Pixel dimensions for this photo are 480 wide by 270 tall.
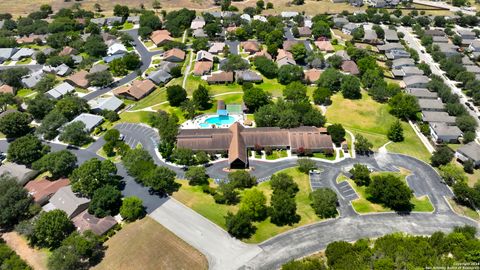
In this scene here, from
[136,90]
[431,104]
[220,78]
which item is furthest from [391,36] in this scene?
[136,90]

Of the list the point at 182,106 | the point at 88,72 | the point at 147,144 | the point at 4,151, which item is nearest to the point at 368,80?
the point at 182,106

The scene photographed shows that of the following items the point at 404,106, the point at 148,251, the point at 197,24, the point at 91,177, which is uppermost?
the point at 197,24

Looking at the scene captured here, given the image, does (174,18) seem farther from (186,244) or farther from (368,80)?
(186,244)

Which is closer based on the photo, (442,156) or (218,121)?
(442,156)

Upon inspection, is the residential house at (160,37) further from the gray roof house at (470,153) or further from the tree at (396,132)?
the gray roof house at (470,153)

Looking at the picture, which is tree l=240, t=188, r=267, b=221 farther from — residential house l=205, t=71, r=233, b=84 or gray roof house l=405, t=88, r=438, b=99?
gray roof house l=405, t=88, r=438, b=99

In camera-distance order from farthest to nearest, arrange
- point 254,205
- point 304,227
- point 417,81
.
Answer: point 417,81 → point 254,205 → point 304,227

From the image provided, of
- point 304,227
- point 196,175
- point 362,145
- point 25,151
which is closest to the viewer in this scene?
point 304,227

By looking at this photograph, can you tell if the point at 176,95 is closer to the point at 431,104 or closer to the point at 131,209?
the point at 131,209
